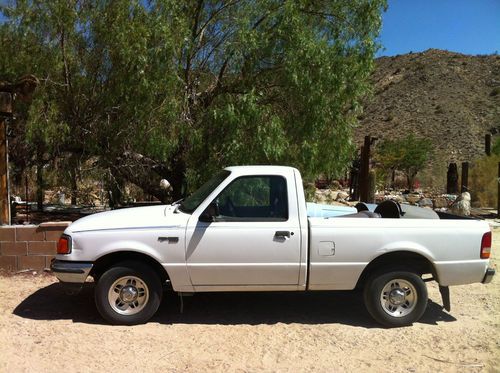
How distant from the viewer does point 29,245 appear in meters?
7.54

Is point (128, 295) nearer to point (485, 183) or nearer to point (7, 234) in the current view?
point (7, 234)

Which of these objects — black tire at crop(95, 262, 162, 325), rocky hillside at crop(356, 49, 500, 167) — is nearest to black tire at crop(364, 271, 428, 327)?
black tire at crop(95, 262, 162, 325)

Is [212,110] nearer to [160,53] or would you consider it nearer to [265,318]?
[160,53]

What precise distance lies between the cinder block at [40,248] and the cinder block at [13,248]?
7 cm

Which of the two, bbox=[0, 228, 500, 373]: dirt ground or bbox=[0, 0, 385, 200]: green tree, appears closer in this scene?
bbox=[0, 228, 500, 373]: dirt ground

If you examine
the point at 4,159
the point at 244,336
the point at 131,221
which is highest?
the point at 4,159

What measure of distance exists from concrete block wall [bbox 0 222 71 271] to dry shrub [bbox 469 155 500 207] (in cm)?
2073

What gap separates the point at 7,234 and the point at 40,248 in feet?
1.57

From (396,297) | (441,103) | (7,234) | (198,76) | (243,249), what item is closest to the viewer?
(243,249)

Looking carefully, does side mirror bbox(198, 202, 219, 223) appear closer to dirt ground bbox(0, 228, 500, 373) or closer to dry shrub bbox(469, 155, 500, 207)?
dirt ground bbox(0, 228, 500, 373)

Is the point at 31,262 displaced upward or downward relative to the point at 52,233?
downward

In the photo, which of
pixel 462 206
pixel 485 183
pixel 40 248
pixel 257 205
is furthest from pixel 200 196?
pixel 485 183

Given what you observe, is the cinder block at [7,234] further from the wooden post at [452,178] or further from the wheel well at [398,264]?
the wooden post at [452,178]

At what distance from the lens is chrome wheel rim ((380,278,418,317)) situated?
5.82m
